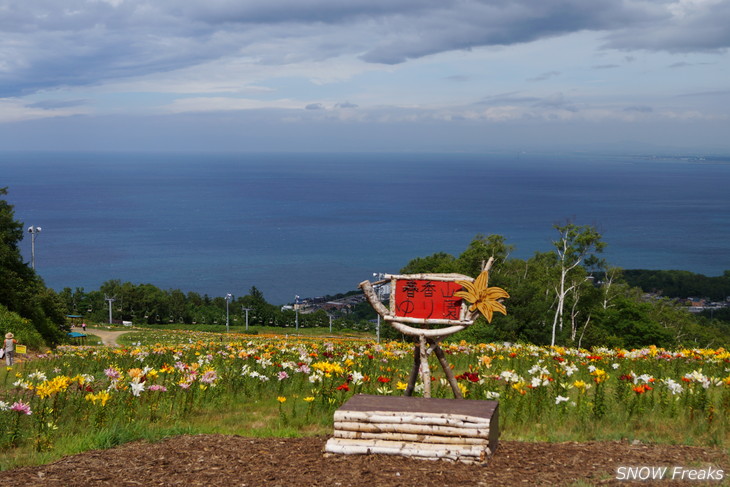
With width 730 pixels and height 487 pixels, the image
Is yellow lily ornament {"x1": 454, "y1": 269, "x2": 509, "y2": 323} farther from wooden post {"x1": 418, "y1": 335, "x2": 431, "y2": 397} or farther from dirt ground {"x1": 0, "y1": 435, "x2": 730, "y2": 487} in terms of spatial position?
dirt ground {"x1": 0, "y1": 435, "x2": 730, "y2": 487}

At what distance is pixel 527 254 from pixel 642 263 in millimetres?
24628

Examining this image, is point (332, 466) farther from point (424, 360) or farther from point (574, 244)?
point (574, 244)

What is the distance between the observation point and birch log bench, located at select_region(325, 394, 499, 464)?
6.55 meters

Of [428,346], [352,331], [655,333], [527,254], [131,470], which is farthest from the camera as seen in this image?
[527,254]

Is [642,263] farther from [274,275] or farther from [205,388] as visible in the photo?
[205,388]

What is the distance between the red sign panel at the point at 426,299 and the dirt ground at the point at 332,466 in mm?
1721

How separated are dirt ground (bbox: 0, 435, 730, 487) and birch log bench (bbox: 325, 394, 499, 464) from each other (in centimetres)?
10

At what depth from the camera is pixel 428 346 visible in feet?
26.9

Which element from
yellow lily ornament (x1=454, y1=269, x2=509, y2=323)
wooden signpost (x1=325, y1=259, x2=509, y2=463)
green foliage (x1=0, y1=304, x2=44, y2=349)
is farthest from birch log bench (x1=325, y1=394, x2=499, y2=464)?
green foliage (x1=0, y1=304, x2=44, y2=349)

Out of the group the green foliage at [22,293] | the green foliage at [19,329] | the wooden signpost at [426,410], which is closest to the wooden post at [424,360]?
the wooden signpost at [426,410]

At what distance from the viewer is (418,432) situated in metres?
6.73

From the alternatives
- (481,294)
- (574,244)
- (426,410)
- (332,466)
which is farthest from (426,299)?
(574,244)

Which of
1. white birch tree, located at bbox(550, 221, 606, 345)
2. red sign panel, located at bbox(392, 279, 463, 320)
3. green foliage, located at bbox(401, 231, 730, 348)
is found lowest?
green foliage, located at bbox(401, 231, 730, 348)

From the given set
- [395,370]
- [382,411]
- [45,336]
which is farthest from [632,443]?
[45,336]
